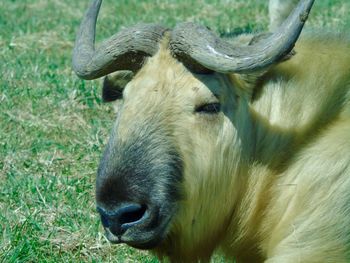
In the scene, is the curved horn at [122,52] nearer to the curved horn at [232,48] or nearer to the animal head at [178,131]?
the animal head at [178,131]

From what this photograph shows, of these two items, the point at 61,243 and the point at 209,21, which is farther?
the point at 209,21

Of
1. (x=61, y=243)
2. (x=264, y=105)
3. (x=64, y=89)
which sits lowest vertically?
(x=64, y=89)

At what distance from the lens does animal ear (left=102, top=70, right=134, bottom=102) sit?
18.1 feet

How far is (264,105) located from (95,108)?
3662mm

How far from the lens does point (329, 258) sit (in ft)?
15.6

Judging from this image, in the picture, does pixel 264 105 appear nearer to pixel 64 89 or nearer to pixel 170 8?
pixel 64 89

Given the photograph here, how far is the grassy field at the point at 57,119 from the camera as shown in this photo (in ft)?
20.0

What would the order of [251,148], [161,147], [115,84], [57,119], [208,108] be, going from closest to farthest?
[161,147] < [208,108] < [251,148] < [115,84] < [57,119]

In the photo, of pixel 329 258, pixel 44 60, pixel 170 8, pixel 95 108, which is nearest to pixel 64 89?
pixel 95 108

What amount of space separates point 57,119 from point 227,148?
3634 mm

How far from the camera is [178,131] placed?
4938 millimetres

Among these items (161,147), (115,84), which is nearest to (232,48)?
(161,147)

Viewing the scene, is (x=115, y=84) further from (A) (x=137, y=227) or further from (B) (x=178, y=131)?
(A) (x=137, y=227)

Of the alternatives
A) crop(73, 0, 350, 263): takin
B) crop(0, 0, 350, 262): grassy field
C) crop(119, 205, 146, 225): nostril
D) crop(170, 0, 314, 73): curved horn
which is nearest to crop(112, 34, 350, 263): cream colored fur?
crop(73, 0, 350, 263): takin
